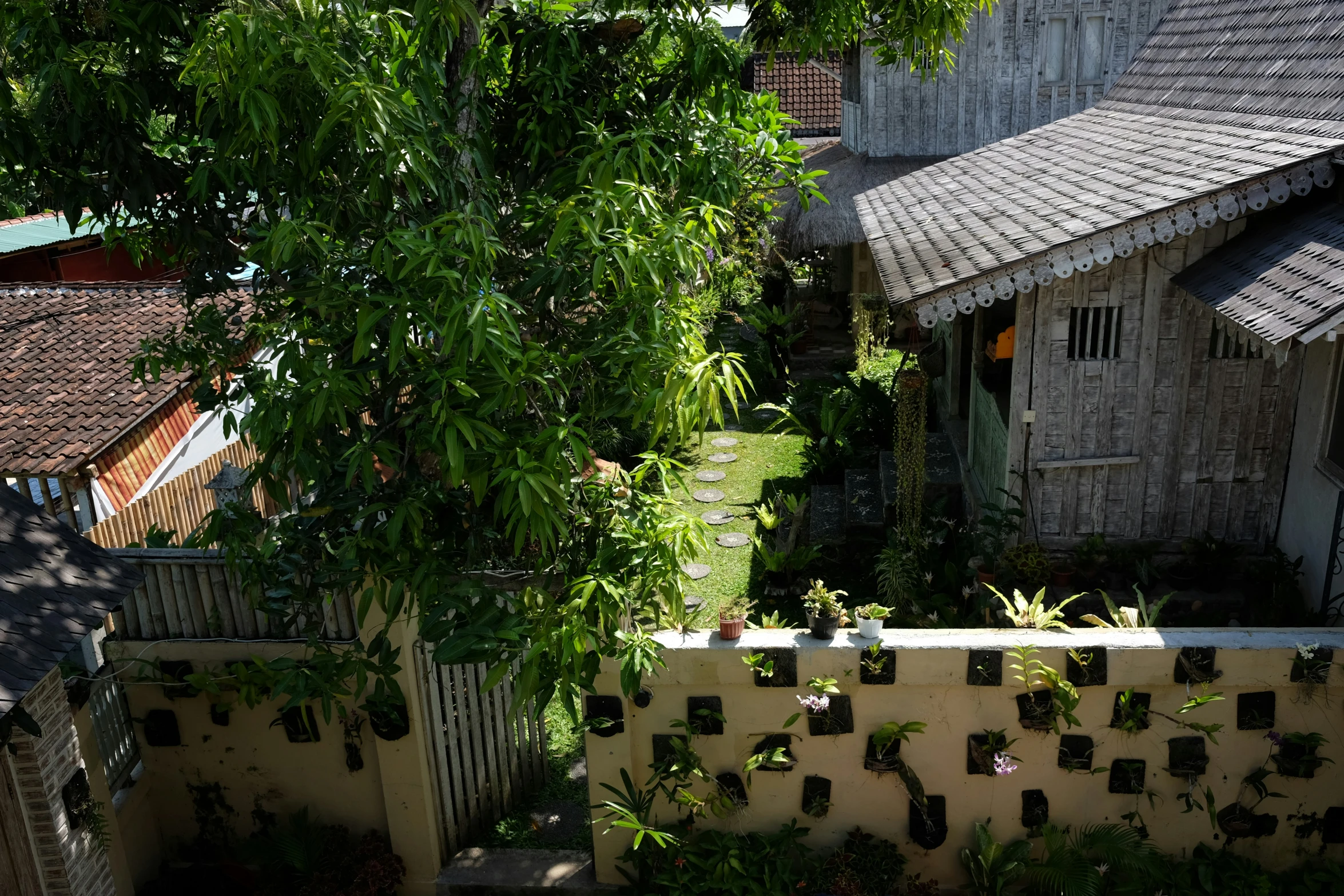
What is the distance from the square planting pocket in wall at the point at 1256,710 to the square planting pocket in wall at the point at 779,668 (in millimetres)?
2285

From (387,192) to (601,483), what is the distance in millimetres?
1568

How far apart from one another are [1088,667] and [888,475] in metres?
5.15

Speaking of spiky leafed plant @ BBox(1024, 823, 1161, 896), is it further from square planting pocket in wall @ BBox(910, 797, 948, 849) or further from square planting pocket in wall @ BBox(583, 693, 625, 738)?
square planting pocket in wall @ BBox(583, 693, 625, 738)

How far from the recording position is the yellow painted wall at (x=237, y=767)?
592cm

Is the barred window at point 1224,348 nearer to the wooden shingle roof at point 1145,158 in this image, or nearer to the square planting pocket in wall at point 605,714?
the wooden shingle roof at point 1145,158

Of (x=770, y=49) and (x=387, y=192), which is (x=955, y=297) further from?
(x=387, y=192)

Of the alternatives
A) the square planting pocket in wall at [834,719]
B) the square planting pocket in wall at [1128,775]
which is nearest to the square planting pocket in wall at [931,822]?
the square planting pocket in wall at [834,719]

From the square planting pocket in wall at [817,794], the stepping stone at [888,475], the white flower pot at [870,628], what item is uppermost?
the white flower pot at [870,628]

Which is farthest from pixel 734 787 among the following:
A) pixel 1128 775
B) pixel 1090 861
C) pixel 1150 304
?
pixel 1150 304

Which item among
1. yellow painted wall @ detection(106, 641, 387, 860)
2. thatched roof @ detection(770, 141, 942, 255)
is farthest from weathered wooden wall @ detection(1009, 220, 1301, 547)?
thatched roof @ detection(770, 141, 942, 255)

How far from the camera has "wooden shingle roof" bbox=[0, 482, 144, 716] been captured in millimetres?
4070

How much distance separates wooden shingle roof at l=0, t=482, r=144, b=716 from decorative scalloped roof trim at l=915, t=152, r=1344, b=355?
198 inches

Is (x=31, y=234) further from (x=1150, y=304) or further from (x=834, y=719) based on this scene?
(x=1150, y=304)

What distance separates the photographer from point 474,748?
6.26 metres
